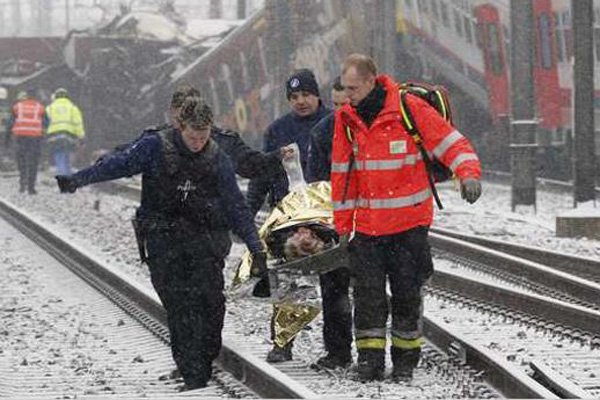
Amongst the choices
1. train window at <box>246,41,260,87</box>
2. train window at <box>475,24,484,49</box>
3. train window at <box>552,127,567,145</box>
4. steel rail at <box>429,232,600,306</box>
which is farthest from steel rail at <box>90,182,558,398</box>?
train window at <box>246,41,260,87</box>

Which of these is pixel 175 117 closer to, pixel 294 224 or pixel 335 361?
pixel 294 224

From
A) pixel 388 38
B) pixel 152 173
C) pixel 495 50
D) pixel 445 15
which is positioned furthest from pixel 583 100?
pixel 152 173

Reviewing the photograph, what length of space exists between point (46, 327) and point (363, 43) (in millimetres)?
15935

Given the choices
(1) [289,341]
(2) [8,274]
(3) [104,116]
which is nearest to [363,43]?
(3) [104,116]

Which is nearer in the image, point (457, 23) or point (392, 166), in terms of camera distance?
point (392, 166)

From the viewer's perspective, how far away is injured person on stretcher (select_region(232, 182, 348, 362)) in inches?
301

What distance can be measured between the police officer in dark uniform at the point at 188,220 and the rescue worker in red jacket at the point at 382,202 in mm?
522

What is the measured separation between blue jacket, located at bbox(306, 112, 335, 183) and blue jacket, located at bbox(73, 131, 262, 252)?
610mm

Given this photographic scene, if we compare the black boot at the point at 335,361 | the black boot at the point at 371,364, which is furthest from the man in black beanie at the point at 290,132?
the black boot at the point at 371,364

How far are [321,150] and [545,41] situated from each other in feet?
51.0

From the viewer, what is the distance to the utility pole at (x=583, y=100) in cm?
1744

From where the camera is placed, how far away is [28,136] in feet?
80.2

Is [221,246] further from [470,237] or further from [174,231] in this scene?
[470,237]

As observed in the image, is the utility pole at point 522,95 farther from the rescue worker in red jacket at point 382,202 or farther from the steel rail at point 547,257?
the rescue worker in red jacket at point 382,202
